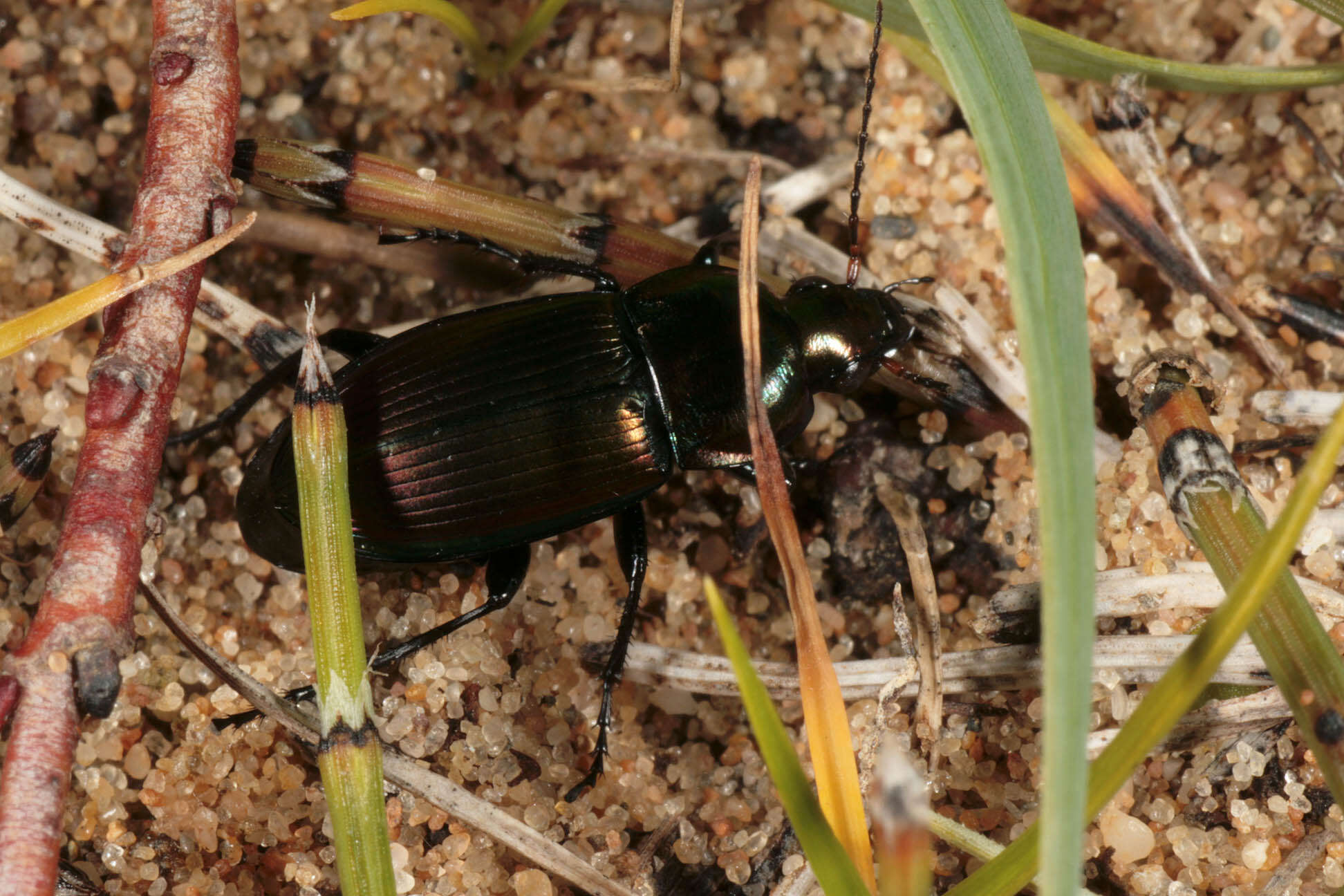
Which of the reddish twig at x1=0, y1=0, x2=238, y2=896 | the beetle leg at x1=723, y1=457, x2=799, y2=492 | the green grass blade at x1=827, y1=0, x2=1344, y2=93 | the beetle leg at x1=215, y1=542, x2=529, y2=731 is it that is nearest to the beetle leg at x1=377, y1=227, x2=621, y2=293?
the reddish twig at x1=0, y1=0, x2=238, y2=896

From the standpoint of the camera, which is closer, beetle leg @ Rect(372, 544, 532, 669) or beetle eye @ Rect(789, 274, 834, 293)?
beetle leg @ Rect(372, 544, 532, 669)

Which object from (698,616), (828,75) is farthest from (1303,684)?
(828,75)

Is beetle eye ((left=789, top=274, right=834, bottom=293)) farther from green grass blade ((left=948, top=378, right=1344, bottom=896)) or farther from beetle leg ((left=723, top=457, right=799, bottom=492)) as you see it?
green grass blade ((left=948, top=378, right=1344, bottom=896))

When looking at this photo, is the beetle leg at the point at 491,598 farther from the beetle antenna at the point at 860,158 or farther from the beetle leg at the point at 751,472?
the beetle antenna at the point at 860,158

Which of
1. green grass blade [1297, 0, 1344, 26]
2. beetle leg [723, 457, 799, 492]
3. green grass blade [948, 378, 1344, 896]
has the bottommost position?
green grass blade [948, 378, 1344, 896]

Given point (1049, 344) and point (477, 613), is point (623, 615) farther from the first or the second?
point (1049, 344)

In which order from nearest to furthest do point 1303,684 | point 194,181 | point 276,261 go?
1. point 1303,684
2. point 194,181
3. point 276,261

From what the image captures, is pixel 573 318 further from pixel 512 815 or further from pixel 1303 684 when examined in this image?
pixel 1303 684
